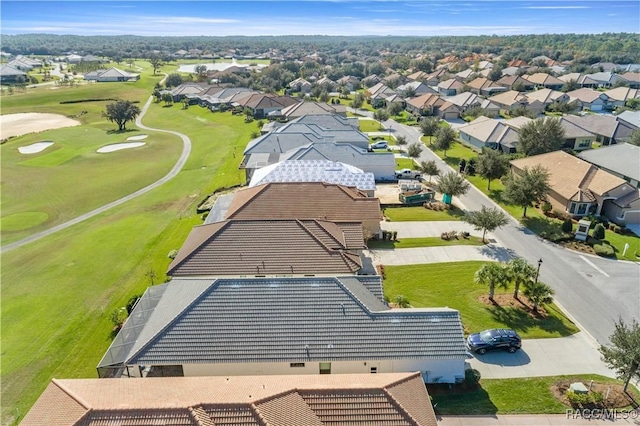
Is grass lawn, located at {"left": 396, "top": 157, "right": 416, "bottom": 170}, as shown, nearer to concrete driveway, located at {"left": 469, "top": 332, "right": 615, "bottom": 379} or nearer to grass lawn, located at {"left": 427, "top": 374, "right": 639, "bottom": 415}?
concrete driveway, located at {"left": 469, "top": 332, "right": 615, "bottom": 379}

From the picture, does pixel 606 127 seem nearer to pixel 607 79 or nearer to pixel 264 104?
pixel 264 104

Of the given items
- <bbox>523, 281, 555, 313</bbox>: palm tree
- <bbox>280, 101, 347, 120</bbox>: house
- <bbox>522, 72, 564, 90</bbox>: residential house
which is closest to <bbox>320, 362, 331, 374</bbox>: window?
<bbox>523, 281, 555, 313</bbox>: palm tree

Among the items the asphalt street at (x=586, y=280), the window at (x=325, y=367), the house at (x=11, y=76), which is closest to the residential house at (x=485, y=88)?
the asphalt street at (x=586, y=280)

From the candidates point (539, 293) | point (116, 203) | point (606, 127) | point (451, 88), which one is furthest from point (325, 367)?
point (451, 88)

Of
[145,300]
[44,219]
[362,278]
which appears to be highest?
[362,278]

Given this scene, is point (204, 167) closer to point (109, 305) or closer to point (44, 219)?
point (44, 219)

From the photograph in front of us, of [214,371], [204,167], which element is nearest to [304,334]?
[214,371]
